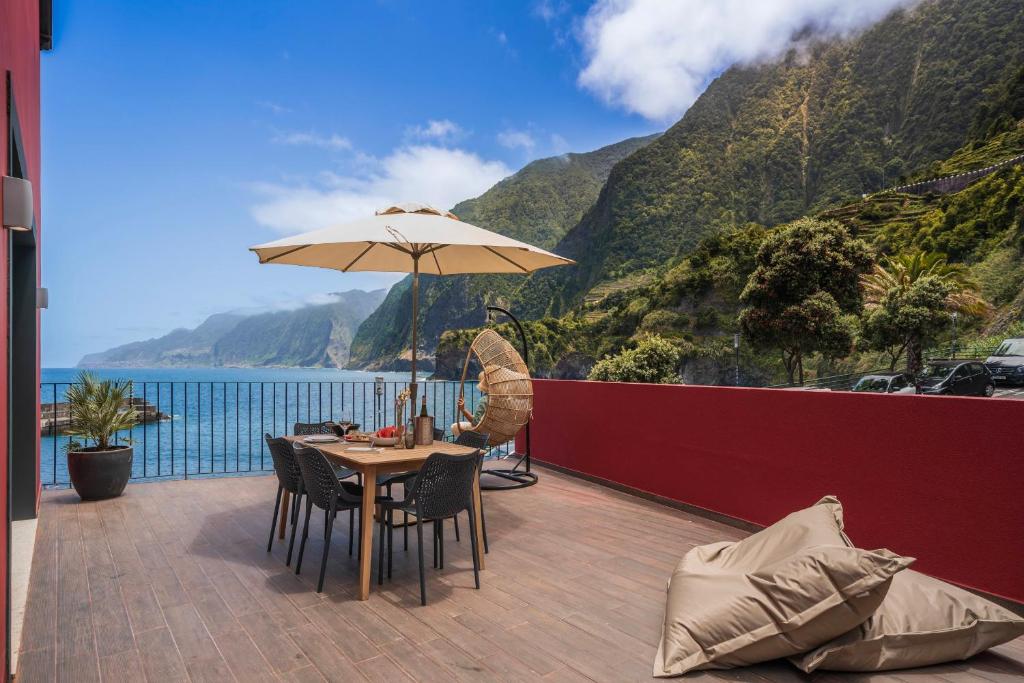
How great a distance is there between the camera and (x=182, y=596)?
308 cm

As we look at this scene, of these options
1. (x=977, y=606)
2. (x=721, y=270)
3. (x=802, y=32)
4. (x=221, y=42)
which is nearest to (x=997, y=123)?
(x=721, y=270)

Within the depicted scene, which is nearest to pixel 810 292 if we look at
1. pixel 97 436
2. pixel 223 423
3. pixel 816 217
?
pixel 816 217

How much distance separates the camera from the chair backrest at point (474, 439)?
13.3ft

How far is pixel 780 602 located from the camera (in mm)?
2334

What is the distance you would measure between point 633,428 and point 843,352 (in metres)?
21.8

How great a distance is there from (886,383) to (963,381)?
369cm

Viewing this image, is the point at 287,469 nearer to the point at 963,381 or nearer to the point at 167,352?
the point at 963,381

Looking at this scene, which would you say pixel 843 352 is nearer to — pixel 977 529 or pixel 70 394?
pixel 977 529

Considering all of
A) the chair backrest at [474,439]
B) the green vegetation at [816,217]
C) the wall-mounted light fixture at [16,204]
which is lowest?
the chair backrest at [474,439]

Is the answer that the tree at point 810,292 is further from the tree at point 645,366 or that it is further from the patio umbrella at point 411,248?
the patio umbrella at point 411,248

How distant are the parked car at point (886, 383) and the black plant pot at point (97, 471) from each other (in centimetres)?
2192

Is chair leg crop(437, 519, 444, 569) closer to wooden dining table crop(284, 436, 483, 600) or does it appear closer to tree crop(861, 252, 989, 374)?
wooden dining table crop(284, 436, 483, 600)

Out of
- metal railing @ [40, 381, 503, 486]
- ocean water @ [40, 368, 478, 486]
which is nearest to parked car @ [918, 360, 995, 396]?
metal railing @ [40, 381, 503, 486]

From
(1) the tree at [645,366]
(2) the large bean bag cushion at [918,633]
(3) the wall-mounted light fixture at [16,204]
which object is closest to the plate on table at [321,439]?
(3) the wall-mounted light fixture at [16,204]
